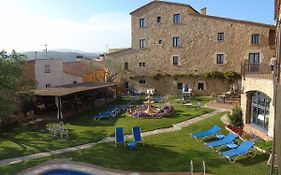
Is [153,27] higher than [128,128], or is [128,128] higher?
[153,27]

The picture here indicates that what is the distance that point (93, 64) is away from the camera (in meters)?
49.9

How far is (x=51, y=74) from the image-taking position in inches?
1404

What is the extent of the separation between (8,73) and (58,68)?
62.2ft

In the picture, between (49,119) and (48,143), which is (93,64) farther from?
(48,143)

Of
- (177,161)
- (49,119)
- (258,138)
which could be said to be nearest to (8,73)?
(49,119)

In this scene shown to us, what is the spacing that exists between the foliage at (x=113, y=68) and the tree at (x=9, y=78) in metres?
20.5

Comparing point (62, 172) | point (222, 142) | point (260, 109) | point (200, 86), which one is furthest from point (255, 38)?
point (62, 172)

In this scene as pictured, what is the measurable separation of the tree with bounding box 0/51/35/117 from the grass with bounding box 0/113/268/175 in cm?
492

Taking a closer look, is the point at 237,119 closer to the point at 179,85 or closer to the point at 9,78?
the point at 9,78

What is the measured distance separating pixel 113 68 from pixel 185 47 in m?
10.7

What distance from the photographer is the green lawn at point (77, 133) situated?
1684 centimetres

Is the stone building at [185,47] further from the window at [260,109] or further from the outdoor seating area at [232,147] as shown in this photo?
the outdoor seating area at [232,147]

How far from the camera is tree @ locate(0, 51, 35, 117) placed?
1722cm

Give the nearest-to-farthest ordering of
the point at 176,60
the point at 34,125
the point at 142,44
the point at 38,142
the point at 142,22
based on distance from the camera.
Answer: the point at 38,142, the point at 34,125, the point at 176,60, the point at 142,22, the point at 142,44
